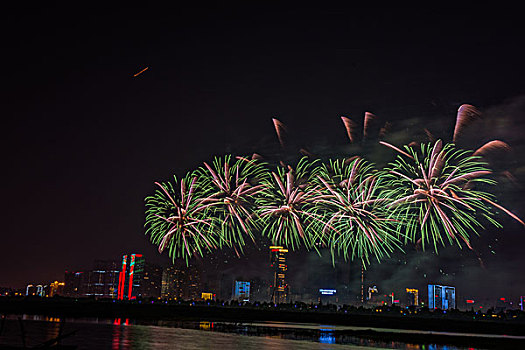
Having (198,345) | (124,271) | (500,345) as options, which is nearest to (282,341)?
(198,345)

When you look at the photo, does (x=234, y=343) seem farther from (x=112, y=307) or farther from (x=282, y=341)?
(x=112, y=307)

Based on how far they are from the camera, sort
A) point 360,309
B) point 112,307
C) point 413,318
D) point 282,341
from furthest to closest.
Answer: point 360,309, point 112,307, point 413,318, point 282,341

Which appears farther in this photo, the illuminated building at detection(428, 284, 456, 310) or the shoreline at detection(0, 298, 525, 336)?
the illuminated building at detection(428, 284, 456, 310)

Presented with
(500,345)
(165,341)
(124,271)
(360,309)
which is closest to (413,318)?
(360,309)

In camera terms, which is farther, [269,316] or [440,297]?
[440,297]

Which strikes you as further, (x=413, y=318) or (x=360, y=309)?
(x=360, y=309)

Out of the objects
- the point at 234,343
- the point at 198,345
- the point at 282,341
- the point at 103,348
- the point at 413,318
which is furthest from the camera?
the point at 413,318

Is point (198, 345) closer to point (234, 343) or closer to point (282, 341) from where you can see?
point (234, 343)

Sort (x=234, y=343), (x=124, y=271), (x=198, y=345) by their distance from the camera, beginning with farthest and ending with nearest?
(x=124, y=271) → (x=234, y=343) → (x=198, y=345)

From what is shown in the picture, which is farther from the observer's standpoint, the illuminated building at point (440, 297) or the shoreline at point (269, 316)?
the illuminated building at point (440, 297)
